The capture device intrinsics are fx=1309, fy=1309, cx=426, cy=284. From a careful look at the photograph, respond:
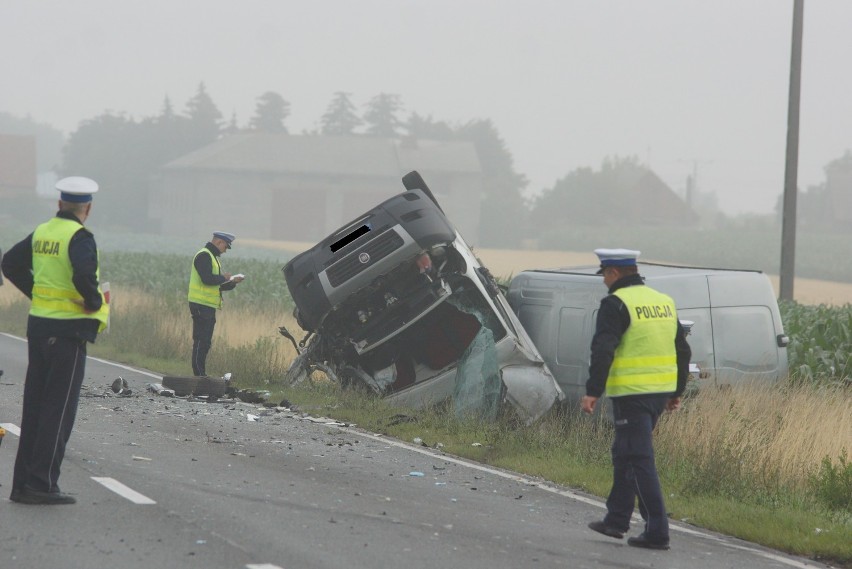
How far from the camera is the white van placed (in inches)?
484

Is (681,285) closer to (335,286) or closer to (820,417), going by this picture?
(820,417)

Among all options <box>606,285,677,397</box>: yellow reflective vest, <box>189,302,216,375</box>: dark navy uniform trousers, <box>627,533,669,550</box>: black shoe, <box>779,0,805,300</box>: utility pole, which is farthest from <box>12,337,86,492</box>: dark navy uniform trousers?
<box>779,0,805,300</box>: utility pole

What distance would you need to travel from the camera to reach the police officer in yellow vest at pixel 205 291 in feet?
53.7

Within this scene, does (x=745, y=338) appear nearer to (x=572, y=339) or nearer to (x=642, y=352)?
(x=572, y=339)

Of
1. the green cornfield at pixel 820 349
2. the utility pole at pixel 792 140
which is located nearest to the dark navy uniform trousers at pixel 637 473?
the green cornfield at pixel 820 349

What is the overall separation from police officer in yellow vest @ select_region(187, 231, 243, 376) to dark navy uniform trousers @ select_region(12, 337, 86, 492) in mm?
8246

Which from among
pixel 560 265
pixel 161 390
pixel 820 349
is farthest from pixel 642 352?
pixel 560 265

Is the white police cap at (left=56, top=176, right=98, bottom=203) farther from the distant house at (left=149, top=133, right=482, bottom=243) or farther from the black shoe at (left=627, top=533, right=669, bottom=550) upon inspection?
the distant house at (left=149, top=133, right=482, bottom=243)

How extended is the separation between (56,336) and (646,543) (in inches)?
148

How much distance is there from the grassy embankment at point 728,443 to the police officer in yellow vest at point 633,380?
112 cm

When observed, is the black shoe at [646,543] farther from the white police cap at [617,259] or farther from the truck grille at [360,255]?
the truck grille at [360,255]

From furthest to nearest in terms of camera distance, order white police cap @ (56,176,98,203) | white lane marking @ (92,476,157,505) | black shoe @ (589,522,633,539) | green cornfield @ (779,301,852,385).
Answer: green cornfield @ (779,301,852,385) → white lane marking @ (92,476,157,505) → white police cap @ (56,176,98,203) → black shoe @ (589,522,633,539)

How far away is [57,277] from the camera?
8.04 m

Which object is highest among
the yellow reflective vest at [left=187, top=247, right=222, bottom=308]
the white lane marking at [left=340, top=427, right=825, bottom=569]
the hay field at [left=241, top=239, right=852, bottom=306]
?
the hay field at [left=241, top=239, right=852, bottom=306]
